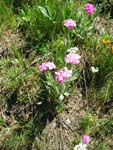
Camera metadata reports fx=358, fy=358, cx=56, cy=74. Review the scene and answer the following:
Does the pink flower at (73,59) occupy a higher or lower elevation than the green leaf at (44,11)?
lower

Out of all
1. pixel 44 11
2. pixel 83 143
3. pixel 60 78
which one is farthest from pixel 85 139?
pixel 44 11

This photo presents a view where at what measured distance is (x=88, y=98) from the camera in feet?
8.16

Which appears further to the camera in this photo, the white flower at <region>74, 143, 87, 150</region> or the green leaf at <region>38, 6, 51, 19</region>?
the green leaf at <region>38, 6, 51, 19</region>

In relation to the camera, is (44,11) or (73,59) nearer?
(73,59)

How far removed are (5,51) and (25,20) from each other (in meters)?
0.29

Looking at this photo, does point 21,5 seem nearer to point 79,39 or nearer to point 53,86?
point 79,39

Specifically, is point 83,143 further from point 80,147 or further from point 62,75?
point 62,75

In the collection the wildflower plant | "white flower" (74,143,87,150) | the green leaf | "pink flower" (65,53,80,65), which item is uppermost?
the green leaf

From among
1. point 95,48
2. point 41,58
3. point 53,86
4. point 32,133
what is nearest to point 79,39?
point 95,48

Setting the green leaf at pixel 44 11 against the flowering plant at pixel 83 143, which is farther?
the green leaf at pixel 44 11

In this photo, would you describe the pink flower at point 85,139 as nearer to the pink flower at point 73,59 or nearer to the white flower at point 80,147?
the white flower at point 80,147

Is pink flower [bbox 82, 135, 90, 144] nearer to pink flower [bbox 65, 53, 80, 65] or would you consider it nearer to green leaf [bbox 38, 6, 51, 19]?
pink flower [bbox 65, 53, 80, 65]

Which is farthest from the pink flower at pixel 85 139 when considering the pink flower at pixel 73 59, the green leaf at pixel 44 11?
the green leaf at pixel 44 11

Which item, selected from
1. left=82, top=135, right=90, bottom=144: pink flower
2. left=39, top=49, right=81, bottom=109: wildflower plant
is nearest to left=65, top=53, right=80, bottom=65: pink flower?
left=39, top=49, right=81, bottom=109: wildflower plant
